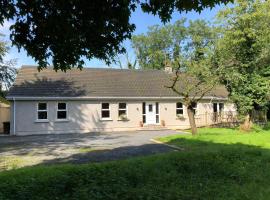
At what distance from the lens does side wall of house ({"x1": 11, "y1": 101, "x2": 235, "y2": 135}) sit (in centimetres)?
3139

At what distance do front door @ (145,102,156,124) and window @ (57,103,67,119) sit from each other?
25.9 ft

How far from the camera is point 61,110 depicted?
108 ft

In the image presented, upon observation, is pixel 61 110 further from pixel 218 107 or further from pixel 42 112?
pixel 218 107

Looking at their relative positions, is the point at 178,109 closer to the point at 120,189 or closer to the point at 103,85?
the point at 103,85

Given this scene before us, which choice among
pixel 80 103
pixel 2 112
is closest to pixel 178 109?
pixel 80 103

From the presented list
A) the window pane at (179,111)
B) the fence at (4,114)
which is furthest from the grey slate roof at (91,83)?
the fence at (4,114)

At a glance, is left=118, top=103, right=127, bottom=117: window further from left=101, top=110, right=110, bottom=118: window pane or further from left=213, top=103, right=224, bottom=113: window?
left=213, top=103, right=224, bottom=113: window

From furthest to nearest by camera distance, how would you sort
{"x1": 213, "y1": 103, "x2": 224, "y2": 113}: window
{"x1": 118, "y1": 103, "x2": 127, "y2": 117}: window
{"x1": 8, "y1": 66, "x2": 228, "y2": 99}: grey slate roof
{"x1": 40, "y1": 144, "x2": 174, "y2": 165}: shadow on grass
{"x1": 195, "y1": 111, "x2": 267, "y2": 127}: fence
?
1. {"x1": 213, "y1": 103, "x2": 224, "y2": 113}: window
2. {"x1": 195, "y1": 111, "x2": 267, "y2": 127}: fence
3. {"x1": 118, "y1": 103, "x2": 127, "y2": 117}: window
4. {"x1": 8, "y1": 66, "x2": 228, "y2": 99}: grey slate roof
5. {"x1": 40, "y1": 144, "x2": 174, "y2": 165}: shadow on grass

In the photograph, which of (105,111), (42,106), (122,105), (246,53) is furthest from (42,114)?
(246,53)

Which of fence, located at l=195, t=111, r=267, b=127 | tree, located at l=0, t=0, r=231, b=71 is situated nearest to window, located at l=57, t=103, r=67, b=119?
fence, located at l=195, t=111, r=267, b=127

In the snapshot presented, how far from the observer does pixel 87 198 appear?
25.2 feet

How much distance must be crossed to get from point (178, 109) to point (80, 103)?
9.80 m

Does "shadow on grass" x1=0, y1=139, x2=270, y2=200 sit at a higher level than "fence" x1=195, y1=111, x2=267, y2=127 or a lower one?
lower

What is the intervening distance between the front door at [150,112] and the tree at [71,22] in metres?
29.4
